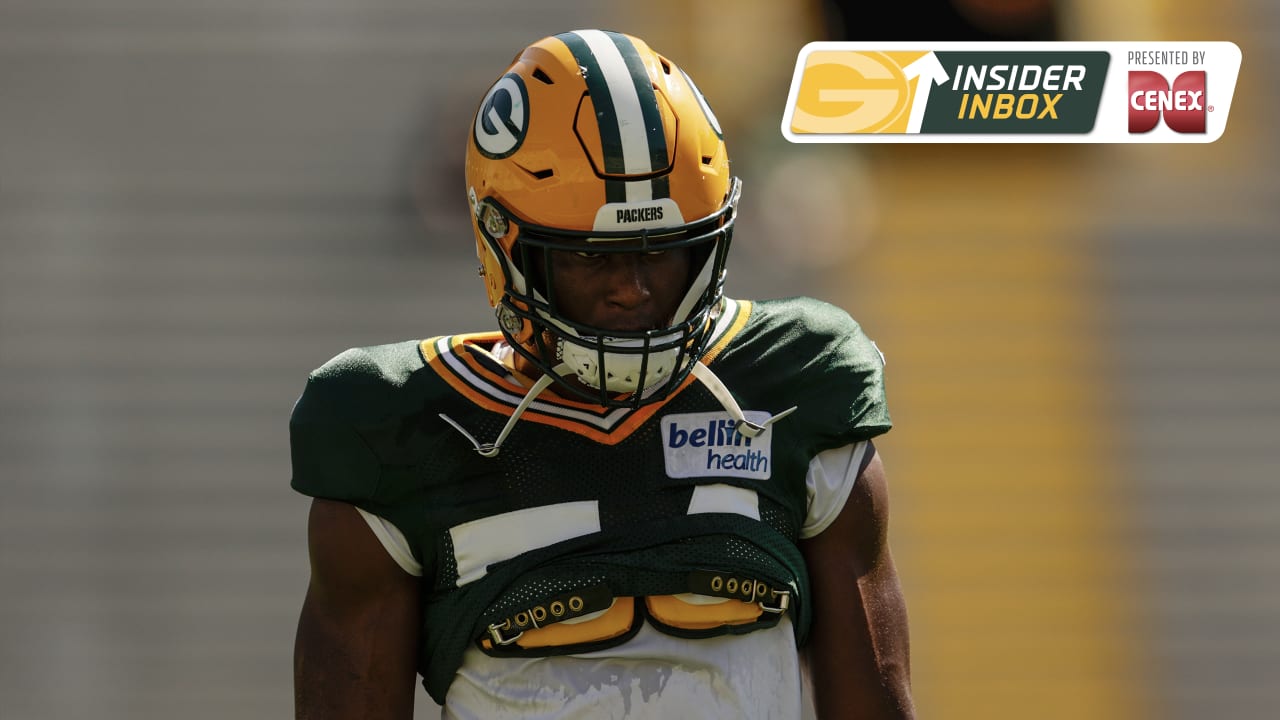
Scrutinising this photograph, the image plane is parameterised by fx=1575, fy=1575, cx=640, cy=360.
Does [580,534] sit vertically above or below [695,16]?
below

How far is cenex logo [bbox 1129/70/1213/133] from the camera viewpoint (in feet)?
16.6

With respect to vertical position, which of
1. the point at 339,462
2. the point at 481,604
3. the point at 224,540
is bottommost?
the point at 224,540

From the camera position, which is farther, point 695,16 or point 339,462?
point 695,16

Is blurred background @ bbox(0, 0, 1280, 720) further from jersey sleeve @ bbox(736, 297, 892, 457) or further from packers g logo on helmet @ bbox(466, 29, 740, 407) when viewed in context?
packers g logo on helmet @ bbox(466, 29, 740, 407)

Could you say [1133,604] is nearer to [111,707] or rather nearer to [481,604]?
[111,707]

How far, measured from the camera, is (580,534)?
1938 mm

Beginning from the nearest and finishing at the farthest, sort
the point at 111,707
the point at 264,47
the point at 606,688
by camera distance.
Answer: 1. the point at 606,688
2. the point at 111,707
3. the point at 264,47

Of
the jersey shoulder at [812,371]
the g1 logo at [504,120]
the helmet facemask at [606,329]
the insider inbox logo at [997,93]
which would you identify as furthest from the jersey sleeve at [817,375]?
the insider inbox logo at [997,93]

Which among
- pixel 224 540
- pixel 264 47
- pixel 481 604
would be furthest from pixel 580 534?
pixel 264 47

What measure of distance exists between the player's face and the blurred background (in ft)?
11.2

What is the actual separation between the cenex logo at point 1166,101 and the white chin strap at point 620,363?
3.59m

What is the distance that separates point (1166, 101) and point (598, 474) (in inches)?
149

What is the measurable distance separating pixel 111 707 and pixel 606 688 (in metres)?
3.88

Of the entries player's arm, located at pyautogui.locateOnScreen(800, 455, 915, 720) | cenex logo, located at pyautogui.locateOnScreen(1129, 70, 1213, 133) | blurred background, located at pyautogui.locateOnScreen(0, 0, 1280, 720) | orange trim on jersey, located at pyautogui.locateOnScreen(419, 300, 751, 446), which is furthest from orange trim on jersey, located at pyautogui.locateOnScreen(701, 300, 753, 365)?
cenex logo, located at pyautogui.locateOnScreen(1129, 70, 1213, 133)
